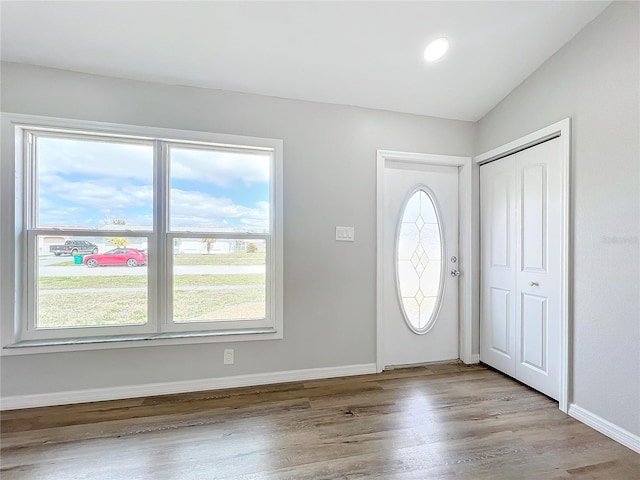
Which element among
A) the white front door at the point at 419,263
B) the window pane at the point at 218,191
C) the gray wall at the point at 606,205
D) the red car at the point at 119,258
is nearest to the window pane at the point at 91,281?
the red car at the point at 119,258

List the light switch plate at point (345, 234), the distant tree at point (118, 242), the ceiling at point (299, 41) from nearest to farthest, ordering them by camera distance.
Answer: the ceiling at point (299, 41)
the distant tree at point (118, 242)
the light switch plate at point (345, 234)

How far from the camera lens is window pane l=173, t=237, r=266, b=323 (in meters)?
2.43

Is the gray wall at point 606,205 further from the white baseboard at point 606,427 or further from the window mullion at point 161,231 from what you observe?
the window mullion at point 161,231

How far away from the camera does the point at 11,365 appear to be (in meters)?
2.09

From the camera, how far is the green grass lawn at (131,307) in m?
2.23

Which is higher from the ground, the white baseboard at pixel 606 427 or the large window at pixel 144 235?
the large window at pixel 144 235

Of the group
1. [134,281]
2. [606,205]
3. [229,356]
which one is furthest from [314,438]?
[606,205]

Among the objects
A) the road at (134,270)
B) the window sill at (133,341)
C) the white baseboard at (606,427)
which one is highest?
the road at (134,270)

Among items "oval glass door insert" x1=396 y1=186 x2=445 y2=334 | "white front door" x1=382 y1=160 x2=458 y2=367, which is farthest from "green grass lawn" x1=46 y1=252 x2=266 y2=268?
"oval glass door insert" x1=396 y1=186 x2=445 y2=334

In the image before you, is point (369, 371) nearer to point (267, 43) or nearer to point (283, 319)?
point (283, 319)

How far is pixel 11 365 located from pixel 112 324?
0.63m

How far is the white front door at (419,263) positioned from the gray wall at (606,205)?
40.7 inches

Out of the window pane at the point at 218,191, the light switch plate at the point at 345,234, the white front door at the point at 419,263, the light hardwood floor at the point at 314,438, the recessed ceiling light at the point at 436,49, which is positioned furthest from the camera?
the white front door at the point at 419,263

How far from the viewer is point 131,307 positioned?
2348mm
